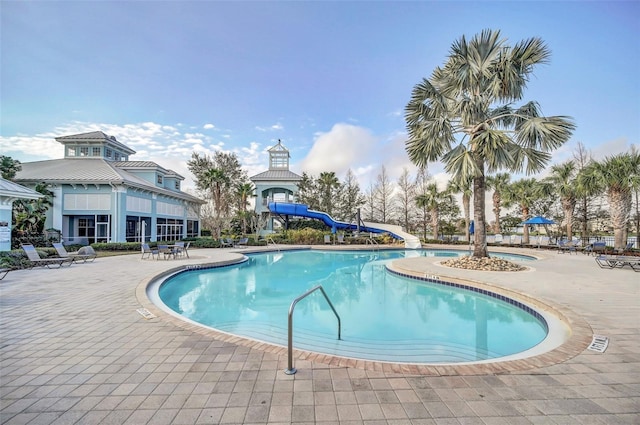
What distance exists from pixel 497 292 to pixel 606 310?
2.13 meters

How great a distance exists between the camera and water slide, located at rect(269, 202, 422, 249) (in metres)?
23.3

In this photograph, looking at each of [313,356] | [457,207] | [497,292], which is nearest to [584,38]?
[497,292]

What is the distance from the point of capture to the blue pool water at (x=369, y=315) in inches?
185

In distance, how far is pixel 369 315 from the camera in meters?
6.52

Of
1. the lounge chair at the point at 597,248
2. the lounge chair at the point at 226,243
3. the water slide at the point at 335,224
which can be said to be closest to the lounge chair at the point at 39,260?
the lounge chair at the point at 226,243

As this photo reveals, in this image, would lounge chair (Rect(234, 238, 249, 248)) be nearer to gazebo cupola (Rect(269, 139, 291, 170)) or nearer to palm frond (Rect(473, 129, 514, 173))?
gazebo cupola (Rect(269, 139, 291, 170))

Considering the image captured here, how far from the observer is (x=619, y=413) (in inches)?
85.4

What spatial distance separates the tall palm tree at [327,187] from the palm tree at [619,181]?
2122 centimetres

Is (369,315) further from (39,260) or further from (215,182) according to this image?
(215,182)

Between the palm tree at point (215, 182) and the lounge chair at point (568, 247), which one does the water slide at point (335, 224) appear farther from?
the lounge chair at point (568, 247)

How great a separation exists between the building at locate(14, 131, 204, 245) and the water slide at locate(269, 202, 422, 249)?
9.26 meters

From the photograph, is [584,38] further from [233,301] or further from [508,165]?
[233,301]

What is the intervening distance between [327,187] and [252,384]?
3005 centimetres

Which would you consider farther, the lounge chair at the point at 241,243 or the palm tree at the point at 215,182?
the palm tree at the point at 215,182
